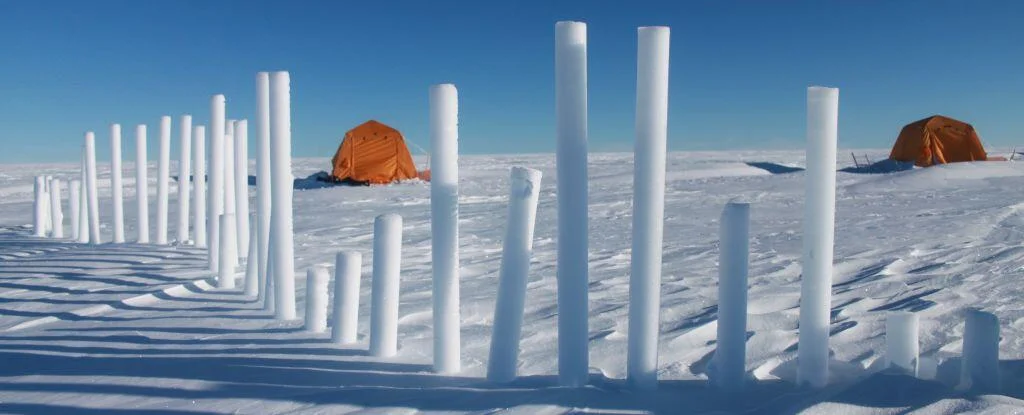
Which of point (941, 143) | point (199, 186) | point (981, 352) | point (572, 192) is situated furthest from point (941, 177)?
point (572, 192)

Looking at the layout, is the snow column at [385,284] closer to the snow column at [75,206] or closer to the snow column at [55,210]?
the snow column at [75,206]

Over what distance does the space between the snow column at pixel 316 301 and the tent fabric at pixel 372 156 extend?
537 inches

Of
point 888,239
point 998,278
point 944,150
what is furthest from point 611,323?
point 944,150

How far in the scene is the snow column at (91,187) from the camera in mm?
8195

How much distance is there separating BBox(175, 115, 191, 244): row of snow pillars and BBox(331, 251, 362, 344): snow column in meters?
4.82

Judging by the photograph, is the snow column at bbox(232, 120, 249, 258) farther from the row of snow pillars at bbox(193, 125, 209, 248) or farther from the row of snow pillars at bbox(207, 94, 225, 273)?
the row of snow pillars at bbox(193, 125, 209, 248)

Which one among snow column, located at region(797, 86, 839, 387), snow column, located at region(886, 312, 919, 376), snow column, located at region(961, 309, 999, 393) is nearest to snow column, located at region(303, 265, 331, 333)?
snow column, located at region(797, 86, 839, 387)

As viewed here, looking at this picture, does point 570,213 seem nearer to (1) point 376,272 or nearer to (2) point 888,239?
(1) point 376,272

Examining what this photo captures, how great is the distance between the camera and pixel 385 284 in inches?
123

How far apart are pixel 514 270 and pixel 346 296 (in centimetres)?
99

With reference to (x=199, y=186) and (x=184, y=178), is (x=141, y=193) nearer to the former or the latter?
(x=184, y=178)

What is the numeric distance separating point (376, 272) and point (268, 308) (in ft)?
4.50

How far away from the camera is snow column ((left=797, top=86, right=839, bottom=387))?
2.58m

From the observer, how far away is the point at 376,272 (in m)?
3.13
